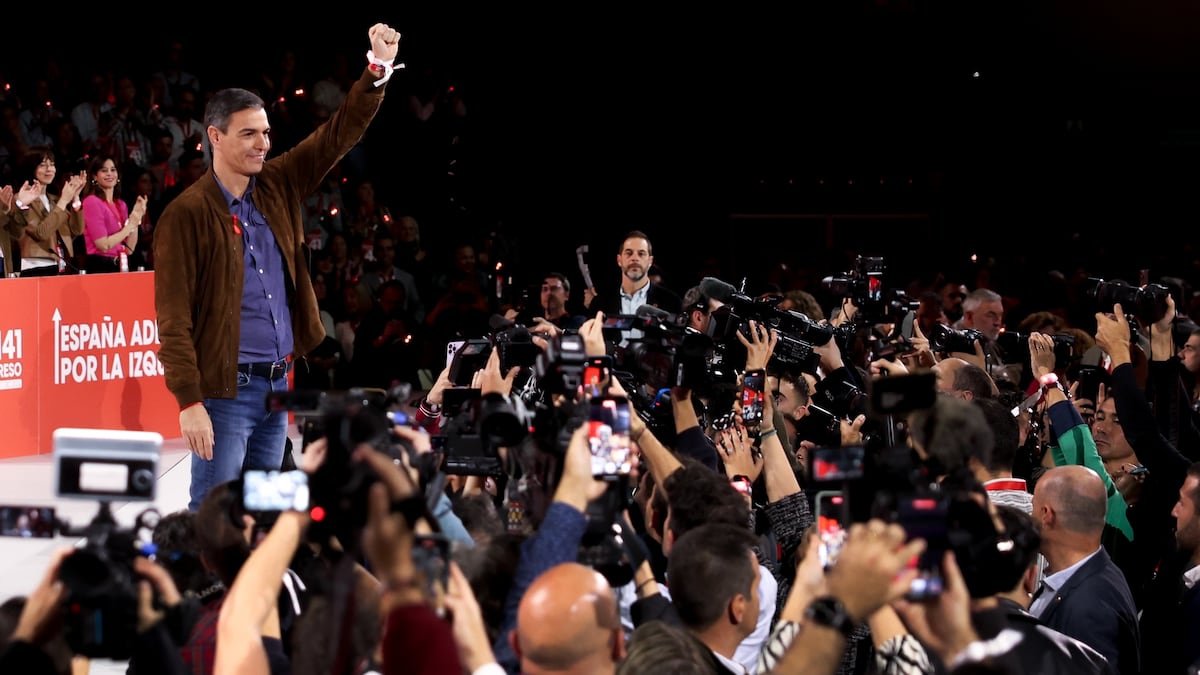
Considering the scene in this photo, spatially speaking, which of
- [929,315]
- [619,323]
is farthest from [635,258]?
[619,323]

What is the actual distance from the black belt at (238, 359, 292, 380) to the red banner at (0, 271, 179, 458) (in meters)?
3.29

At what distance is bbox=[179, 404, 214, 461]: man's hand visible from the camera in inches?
153

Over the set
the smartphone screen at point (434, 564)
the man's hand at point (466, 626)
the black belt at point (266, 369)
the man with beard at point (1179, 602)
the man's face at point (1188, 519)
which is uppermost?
the black belt at point (266, 369)

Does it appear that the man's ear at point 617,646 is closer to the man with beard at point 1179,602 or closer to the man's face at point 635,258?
the man with beard at point 1179,602

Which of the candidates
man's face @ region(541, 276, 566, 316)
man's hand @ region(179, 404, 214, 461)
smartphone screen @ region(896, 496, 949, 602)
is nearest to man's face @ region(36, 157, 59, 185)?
man's face @ region(541, 276, 566, 316)

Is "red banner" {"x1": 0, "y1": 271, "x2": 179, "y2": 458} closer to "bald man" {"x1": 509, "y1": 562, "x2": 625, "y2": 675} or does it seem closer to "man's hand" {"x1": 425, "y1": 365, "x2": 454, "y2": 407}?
"man's hand" {"x1": 425, "y1": 365, "x2": 454, "y2": 407}

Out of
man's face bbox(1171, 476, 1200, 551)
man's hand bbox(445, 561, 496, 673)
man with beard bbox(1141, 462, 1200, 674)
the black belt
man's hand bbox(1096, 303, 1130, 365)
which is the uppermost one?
man's hand bbox(1096, 303, 1130, 365)

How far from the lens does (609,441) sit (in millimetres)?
2684

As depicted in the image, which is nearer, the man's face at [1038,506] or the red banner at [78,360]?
the man's face at [1038,506]

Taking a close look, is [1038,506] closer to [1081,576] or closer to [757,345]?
[1081,576]

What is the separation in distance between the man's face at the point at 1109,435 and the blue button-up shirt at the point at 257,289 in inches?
114

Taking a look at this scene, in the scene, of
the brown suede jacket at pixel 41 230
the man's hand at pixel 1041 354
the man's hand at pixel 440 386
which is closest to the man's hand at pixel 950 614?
the man's hand at pixel 440 386

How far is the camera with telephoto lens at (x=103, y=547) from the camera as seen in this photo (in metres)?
2.04

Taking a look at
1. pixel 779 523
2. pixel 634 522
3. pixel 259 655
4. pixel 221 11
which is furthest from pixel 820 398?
pixel 221 11
